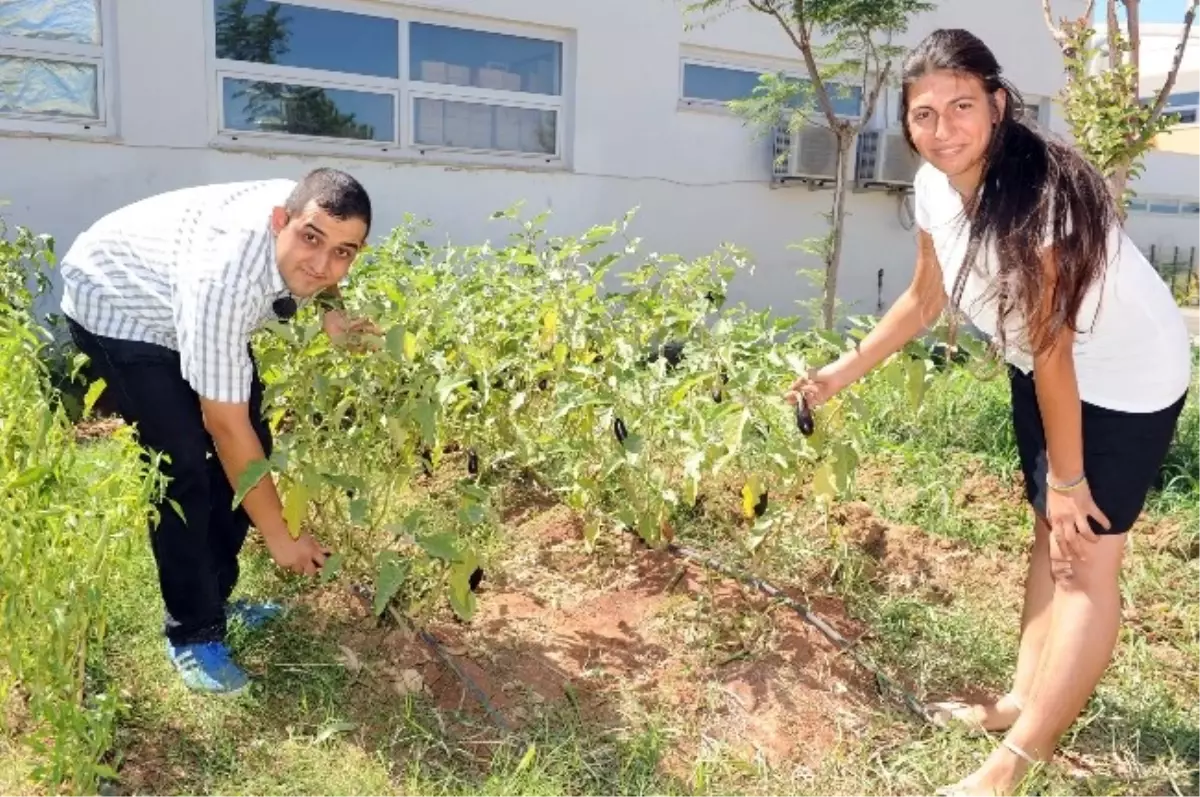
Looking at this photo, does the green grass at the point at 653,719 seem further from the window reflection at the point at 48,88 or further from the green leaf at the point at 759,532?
the window reflection at the point at 48,88

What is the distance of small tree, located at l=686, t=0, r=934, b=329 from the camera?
582cm

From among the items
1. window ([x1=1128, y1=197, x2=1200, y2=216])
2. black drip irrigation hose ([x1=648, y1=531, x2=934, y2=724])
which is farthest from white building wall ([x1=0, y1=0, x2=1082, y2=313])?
window ([x1=1128, y1=197, x2=1200, y2=216])

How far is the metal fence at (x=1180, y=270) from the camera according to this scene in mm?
13758

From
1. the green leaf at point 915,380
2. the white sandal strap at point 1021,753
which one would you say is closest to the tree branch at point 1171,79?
the green leaf at point 915,380

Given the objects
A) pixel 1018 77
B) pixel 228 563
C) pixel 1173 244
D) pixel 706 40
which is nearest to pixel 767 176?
pixel 706 40

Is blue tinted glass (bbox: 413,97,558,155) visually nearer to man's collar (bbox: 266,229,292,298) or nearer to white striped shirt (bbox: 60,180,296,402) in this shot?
white striped shirt (bbox: 60,180,296,402)

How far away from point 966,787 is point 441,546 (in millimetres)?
1169

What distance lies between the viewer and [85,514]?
1.71 m

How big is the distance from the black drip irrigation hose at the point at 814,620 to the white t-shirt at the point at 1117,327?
2.72ft

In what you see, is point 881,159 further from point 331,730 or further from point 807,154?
point 331,730

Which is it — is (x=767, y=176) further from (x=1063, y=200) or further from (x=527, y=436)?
(x=1063, y=200)

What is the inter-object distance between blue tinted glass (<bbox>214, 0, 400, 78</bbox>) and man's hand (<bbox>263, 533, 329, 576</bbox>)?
4252mm

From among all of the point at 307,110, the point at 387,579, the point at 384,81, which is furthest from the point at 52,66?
the point at 387,579

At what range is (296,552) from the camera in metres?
2.32
